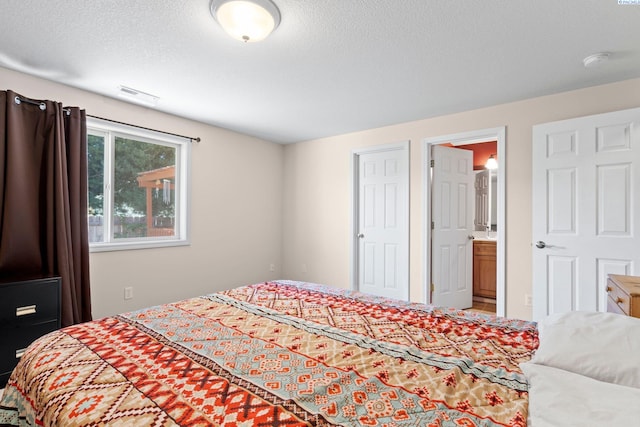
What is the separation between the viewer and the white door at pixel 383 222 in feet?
12.9

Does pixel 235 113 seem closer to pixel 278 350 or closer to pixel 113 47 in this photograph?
pixel 113 47

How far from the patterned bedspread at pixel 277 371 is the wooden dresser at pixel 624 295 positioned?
654 millimetres

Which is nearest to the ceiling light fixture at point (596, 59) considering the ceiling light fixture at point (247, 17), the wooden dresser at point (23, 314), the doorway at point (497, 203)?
the doorway at point (497, 203)

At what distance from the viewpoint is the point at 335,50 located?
2.22 metres

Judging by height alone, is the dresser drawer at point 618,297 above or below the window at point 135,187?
below

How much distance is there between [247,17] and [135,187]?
247 cm

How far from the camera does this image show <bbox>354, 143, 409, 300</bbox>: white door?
12.9 ft

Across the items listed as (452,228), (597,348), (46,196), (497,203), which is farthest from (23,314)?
(497,203)

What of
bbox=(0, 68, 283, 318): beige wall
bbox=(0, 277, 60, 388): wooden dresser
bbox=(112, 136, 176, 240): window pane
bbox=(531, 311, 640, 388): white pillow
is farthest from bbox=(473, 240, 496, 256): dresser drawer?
bbox=(0, 277, 60, 388): wooden dresser

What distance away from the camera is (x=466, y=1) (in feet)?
5.59

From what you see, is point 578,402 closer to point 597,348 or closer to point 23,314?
point 597,348

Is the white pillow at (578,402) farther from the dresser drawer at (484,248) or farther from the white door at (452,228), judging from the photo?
the dresser drawer at (484,248)

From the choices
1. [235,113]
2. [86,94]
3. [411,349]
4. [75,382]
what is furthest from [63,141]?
[411,349]

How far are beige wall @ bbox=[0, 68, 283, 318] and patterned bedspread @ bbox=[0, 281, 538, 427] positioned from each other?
178 centimetres
